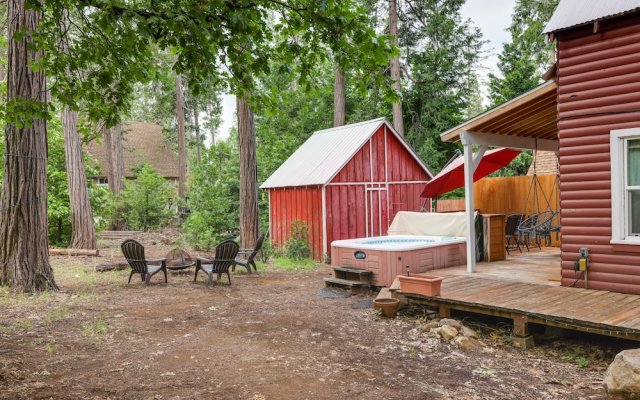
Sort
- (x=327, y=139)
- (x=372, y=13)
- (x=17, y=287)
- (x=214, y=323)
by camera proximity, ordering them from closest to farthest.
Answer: (x=214, y=323)
(x=17, y=287)
(x=327, y=139)
(x=372, y=13)

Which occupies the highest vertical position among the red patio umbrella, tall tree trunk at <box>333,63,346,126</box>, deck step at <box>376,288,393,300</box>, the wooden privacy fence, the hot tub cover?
tall tree trunk at <box>333,63,346,126</box>

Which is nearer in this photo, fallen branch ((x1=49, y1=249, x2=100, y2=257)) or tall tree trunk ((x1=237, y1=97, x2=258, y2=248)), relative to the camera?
tall tree trunk ((x1=237, y1=97, x2=258, y2=248))

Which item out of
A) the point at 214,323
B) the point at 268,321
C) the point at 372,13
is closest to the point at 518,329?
the point at 268,321

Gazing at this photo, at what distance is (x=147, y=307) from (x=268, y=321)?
81.8 inches

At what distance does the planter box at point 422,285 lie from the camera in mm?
6680

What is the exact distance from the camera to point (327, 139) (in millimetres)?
16203

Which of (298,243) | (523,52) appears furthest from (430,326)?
(523,52)

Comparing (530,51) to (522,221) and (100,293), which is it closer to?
(522,221)

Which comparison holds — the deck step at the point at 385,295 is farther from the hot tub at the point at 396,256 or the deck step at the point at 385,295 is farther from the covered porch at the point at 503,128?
the covered porch at the point at 503,128

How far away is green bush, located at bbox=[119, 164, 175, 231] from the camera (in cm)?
1992

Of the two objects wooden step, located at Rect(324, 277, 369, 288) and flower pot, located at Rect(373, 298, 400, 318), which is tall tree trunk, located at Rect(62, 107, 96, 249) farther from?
flower pot, located at Rect(373, 298, 400, 318)

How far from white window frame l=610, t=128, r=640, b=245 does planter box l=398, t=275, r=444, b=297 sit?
2.26 meters

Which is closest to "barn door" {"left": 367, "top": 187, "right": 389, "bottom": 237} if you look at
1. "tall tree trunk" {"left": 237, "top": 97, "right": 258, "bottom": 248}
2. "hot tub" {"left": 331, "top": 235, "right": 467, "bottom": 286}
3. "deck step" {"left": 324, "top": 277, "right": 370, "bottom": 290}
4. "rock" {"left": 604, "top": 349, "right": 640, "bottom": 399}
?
"tall tree trunk" {"left": 237, "top": 97, "right": 258, "bottom": 248}

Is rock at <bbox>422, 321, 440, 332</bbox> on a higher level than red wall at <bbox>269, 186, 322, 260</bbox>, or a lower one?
lower
